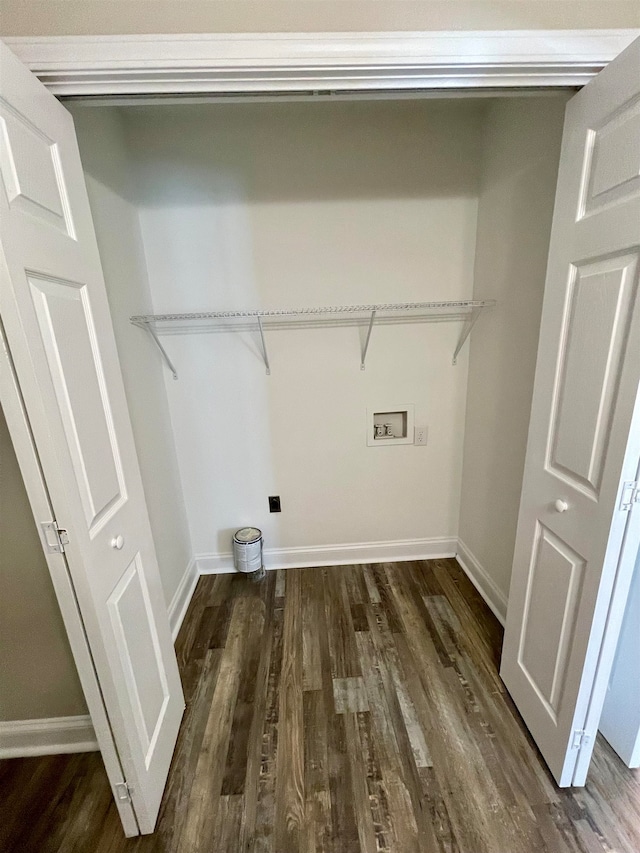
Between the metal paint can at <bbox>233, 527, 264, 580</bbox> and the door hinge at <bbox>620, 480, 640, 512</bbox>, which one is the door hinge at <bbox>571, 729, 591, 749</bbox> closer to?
the door hinge at <bbox>620, 480, 640, 512</bbox>

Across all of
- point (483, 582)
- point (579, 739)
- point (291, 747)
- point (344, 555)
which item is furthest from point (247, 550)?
point (579, 739)

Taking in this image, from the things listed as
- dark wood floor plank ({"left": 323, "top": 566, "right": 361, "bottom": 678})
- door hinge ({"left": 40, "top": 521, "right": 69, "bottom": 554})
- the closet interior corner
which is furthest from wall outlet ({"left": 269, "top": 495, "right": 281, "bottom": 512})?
door hinge ({"left": 40, "top": 521, "right": 69, "bottom": 554})

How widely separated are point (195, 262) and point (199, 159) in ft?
1.50

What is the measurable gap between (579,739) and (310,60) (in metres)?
2.05

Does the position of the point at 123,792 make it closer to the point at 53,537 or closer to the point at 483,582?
the point at 53,537

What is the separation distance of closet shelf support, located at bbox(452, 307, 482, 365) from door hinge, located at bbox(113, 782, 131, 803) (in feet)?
7.22

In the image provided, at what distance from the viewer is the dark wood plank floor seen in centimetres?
119

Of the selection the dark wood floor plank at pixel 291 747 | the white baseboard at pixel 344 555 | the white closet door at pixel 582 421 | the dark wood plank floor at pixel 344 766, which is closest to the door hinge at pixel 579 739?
the white closet door at pixel 582 421

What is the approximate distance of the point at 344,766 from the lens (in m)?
1.37

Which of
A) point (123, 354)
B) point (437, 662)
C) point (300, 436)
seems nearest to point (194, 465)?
point (300, 436)

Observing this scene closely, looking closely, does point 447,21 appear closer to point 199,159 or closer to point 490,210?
point 490,210

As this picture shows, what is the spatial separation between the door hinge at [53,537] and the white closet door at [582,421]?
1358mm

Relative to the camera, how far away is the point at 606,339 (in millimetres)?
1010

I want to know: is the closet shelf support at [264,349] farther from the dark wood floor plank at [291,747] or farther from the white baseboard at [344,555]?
the dark wood floor plank at [291,747]
